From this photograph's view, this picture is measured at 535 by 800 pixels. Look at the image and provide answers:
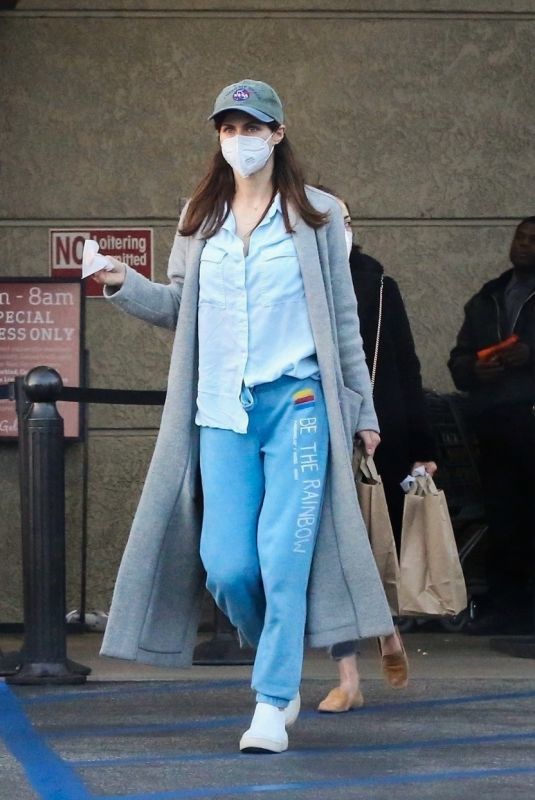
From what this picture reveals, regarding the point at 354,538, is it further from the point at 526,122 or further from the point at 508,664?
the point at 526,122

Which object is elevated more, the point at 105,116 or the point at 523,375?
the point at 105,116

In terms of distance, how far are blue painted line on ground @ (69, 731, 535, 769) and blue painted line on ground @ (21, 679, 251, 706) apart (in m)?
1.17

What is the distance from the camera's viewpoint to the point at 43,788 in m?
4.49

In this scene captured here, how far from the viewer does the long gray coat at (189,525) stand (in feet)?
16.3

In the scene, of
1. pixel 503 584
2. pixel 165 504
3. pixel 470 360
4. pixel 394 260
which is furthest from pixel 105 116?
pixel 165 504

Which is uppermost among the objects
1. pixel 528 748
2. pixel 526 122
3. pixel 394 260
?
pixel 526 122

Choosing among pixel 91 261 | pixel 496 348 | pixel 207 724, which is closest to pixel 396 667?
pixel 207 724

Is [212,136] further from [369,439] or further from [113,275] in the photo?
[113,275]

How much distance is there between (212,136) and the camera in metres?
8.41

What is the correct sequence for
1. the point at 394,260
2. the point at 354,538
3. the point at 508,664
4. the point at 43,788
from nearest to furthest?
the point at 43,788 < the point at 354,538 < the point at 508,664 < the point at 394,260

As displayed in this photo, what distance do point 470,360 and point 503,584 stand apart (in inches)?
43.0

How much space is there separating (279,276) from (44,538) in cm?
197

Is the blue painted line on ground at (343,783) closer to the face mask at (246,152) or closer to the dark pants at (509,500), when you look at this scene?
the face mask at (246,152)

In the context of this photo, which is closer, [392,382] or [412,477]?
[412,477]
